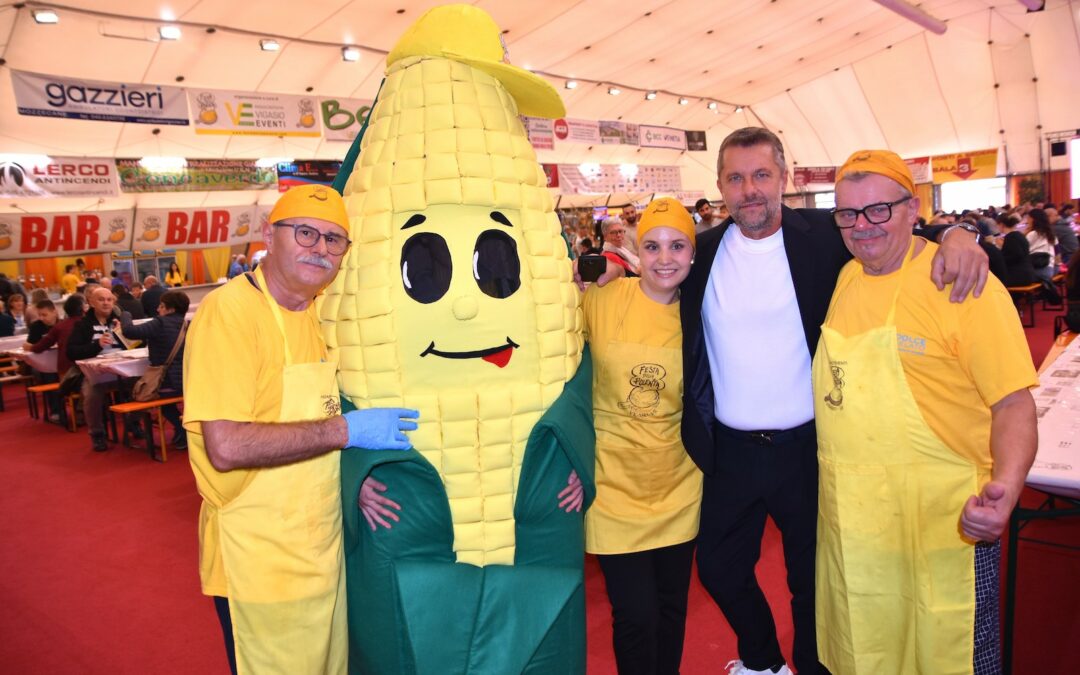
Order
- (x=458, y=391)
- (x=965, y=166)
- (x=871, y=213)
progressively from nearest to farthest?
(x=871, y=213), (x=458, y=391), (x=965, y=166)

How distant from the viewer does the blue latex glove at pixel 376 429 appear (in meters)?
1.66

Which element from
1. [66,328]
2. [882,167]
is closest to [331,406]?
[882,167]

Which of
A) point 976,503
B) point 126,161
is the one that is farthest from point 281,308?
point 126,161

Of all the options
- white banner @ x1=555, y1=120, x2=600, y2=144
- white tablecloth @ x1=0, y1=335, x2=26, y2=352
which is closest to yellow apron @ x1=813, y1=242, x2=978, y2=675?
white tablecloth @ x1=0, y1=335, x2=26, y2=352

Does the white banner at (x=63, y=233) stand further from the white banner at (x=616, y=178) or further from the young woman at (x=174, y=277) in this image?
the white banner at (x=616, y=178)

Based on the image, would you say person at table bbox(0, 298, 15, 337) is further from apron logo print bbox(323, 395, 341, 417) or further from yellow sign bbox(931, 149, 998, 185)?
yellow sign bbox(931, 149, 998, 185)

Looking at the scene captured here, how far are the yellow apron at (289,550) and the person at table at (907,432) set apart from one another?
1.24m

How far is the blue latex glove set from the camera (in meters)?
1.66

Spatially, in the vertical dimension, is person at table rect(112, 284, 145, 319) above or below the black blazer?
above

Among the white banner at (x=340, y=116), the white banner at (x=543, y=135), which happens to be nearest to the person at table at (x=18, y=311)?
the white banner at (x=340, y=116)

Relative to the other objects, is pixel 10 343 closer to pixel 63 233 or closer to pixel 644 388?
pixel 63 233

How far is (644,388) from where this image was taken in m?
2.06

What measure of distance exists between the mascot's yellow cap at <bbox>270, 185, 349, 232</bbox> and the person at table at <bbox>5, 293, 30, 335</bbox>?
10098 millimetres

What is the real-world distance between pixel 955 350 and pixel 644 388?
0.79 meters
